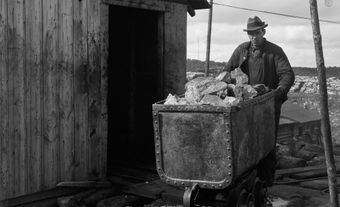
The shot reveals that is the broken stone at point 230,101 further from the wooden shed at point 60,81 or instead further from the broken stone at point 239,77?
the wooden shed at point 60,81

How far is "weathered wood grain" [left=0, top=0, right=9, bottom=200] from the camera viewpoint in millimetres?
6738

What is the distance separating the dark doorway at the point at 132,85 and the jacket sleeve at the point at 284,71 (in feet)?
10.3

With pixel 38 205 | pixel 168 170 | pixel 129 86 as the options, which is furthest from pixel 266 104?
pixel 129 86

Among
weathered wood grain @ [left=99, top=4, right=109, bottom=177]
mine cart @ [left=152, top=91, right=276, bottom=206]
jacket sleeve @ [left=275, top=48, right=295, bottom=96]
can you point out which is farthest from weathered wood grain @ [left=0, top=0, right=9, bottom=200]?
jacket sleeve @ [left=275, top=48, right=295, bottom=96]

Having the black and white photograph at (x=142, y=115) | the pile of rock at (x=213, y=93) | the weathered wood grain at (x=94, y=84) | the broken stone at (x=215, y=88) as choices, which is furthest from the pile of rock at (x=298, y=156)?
the broken stone at (x=215, y=88)

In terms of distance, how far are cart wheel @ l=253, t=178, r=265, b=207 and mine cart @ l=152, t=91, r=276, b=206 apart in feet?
2.12

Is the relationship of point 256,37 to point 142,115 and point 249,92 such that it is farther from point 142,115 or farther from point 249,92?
point 142,115

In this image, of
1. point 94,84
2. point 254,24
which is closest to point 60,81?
point 94,84

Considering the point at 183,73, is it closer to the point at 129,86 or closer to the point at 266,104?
the point at 129,86

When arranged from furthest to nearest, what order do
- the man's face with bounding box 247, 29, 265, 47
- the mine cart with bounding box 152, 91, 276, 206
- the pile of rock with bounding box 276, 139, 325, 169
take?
the pile of rock with bounding box 276, 139, 325, 169 < the man's face with bounding box 247, 29, 265, 47 < the mine cart with bounding box 152, 91, 276, 206

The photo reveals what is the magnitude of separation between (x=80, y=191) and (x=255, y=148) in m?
3.37

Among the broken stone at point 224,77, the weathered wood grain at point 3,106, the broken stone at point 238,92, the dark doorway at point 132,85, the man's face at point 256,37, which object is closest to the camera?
the broken stone at point 238,92

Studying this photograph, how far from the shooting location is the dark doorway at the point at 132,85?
10078mm

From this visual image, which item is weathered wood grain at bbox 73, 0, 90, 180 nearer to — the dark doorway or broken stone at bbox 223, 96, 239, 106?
the dark doorway
